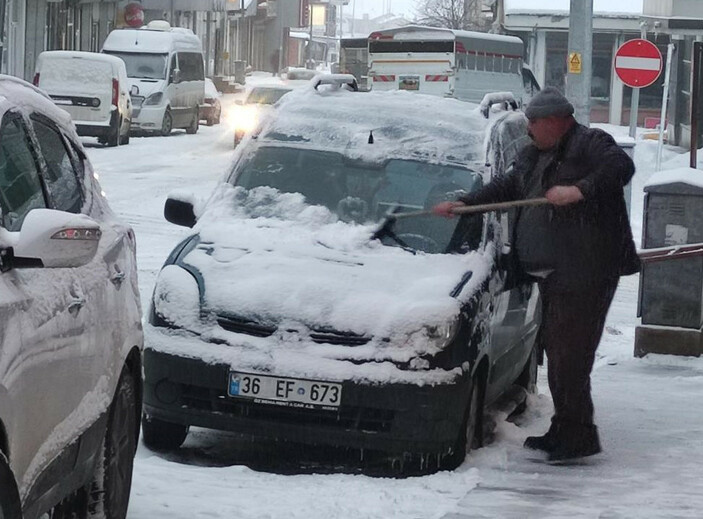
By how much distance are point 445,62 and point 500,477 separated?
32.1m

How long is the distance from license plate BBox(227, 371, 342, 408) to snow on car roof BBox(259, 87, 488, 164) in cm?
167

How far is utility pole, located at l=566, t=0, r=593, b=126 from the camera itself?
2028cm

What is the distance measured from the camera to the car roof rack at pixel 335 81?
9258mm

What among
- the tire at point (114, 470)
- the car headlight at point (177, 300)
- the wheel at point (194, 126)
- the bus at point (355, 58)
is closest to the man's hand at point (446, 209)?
the car headlight at point (177, 300)

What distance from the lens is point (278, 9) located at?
111 m

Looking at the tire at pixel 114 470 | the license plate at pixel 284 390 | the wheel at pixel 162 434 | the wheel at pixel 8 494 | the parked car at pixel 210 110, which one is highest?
the wheel at pixel 8 494

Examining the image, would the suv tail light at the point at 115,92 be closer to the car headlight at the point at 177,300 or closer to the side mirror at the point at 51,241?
the car headlight at the point at 177,300

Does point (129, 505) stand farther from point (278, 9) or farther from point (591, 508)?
point (278, 9)

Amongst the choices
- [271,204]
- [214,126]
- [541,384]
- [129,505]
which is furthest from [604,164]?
[214,126]

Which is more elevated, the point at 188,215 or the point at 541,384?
the point at 188,215

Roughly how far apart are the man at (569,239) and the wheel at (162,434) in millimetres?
1630

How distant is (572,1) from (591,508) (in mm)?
14678

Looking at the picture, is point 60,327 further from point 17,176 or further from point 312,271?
point 312,271

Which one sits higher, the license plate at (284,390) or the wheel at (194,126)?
the license plate at (284,390)
